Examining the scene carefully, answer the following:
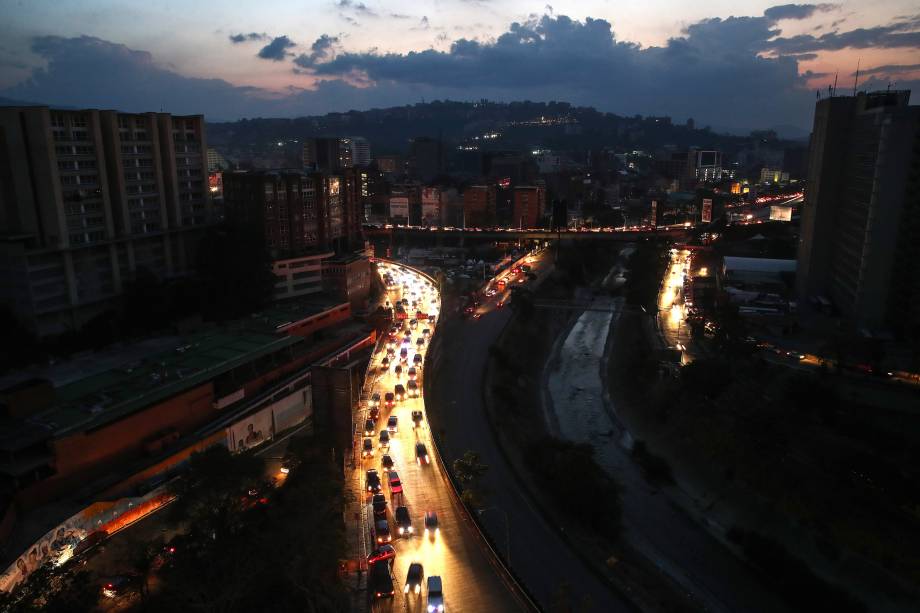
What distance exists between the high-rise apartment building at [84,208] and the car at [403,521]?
31.9 ft

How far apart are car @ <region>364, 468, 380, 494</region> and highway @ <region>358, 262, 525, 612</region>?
14cm

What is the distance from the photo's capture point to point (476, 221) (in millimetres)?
38688

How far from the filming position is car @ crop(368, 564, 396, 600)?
7.59 meters

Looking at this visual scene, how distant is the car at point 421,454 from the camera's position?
11211mm

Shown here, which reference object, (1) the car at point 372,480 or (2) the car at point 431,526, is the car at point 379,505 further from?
(2) the car at point 431,526

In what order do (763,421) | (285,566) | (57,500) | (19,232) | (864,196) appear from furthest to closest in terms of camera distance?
(864,196), (19,232), (763,421), (57,500), (285,566)

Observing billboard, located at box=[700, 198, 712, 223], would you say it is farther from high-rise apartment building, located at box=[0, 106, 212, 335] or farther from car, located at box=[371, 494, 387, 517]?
car, located at box=[371, 494, 387, 517]

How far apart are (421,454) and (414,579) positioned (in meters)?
3.67

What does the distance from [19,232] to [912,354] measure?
2017cm

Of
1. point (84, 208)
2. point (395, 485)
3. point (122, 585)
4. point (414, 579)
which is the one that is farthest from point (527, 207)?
point (122, 585)

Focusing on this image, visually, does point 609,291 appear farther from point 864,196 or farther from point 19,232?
point 19,232

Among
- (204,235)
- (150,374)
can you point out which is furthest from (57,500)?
(204,235)

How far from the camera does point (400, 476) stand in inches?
423

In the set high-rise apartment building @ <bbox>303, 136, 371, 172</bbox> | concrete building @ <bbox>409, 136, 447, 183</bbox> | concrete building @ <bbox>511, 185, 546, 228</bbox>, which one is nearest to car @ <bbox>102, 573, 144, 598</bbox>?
concrete building @ <bbox>511, 185, 546, 228</bbox>
